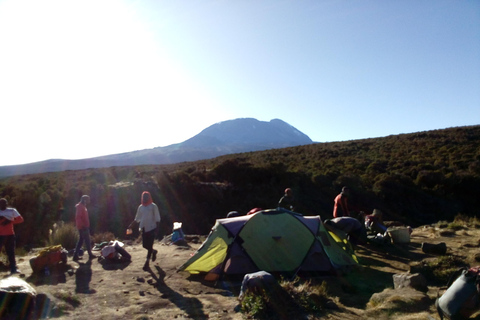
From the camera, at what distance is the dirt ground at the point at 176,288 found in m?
5.71

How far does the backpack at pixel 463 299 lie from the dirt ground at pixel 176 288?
38 cm

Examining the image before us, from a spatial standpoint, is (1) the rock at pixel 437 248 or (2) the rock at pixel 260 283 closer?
(2) the rock at pixel 260 283

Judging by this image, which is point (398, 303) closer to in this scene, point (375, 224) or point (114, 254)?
point (375, 224)

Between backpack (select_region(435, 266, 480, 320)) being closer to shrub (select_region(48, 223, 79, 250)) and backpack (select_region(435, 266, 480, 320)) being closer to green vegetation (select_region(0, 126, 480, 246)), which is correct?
shrub (select_region(48, 223, 79, 250))

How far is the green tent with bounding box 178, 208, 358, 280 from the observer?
794 centimetres

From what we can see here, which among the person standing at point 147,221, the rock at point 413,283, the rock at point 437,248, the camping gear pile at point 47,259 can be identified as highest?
the person standing at point 147,221

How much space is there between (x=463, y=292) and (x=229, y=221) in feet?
16.6

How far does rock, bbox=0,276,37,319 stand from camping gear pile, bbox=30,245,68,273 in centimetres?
309

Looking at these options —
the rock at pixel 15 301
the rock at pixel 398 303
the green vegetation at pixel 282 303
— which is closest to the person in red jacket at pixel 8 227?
the rock at pixel 15 301

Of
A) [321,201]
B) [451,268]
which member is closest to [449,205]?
[321,201]

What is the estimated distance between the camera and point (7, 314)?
512 centimetres

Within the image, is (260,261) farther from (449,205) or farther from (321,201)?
(449,205)

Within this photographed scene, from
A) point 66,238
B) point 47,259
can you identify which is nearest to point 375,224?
point 47,259

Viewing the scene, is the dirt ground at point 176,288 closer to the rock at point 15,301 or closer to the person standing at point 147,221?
the rock at point 15,301
